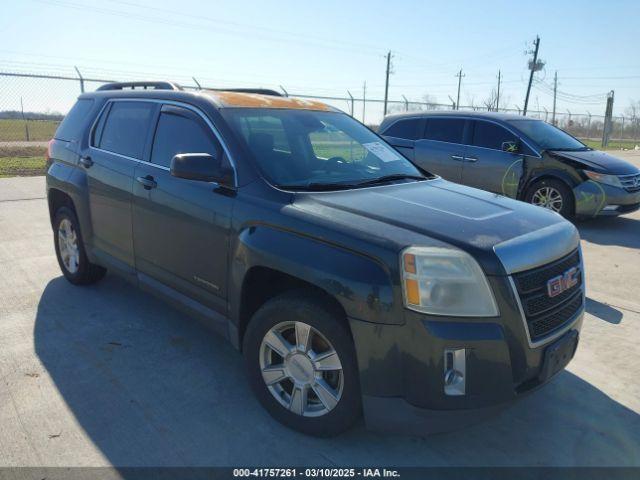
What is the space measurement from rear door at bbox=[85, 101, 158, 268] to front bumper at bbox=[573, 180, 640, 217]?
6.58 metres

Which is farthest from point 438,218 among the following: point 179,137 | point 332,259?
point 179,137

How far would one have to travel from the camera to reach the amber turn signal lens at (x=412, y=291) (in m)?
2.26

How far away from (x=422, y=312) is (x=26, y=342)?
3.08m

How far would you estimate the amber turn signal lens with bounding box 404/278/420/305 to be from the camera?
7.43ft

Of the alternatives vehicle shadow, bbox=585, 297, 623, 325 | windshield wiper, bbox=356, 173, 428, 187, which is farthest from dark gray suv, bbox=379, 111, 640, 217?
windshield wiper, bbox=356, 173, 428, 187

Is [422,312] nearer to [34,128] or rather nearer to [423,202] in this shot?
[423,202]

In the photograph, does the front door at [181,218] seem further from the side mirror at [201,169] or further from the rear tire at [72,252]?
the rear tire at [72,252]

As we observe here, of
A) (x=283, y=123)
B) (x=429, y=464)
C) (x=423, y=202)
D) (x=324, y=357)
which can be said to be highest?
(x=283, y=123)

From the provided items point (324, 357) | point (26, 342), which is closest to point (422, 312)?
point (324, 357)

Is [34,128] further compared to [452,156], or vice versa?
[34,128]

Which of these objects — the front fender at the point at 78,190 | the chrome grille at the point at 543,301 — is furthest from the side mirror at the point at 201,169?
the front fender at the point at 78,190

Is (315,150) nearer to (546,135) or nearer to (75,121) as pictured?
(75,121)

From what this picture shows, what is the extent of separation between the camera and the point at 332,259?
8.03 feet

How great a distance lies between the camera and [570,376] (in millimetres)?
3475
